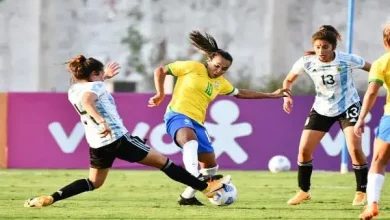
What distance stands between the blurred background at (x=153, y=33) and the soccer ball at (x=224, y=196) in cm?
3321

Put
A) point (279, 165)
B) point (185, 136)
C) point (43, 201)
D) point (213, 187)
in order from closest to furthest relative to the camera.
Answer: point (43, 201) → point (213, 187) → point (185, 136) → point (279, 165)

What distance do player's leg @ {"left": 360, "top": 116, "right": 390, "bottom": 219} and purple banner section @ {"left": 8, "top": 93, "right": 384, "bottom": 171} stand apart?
32.7 ft

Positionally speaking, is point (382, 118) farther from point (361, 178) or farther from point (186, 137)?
point (361, 178)

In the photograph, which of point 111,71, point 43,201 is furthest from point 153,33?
point 43,201

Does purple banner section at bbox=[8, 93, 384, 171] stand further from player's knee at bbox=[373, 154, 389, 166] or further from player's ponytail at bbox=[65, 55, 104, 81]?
player's knee at bbox=[373, 154, 389, 166]

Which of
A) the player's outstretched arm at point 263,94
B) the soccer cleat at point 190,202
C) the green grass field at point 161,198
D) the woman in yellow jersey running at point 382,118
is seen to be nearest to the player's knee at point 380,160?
the woman in yellow jersey running at point 382,118

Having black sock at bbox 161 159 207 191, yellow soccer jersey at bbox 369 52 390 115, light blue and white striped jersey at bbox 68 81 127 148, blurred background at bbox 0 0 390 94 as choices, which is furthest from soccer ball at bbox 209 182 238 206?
blurred background at bbox 0 0 390 94

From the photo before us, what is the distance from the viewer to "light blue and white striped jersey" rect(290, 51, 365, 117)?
14.0 m

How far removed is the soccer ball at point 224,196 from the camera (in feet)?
42.9

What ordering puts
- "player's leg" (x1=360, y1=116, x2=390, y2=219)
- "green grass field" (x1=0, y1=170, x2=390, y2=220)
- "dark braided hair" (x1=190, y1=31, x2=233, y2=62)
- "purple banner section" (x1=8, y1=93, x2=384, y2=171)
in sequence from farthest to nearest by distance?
"purple banner section" (x1=8, y1=93, x2=384, y2=171) → "dark braided hair" (x1=190, y1=31, x2=233, y2=62) → "green grass field" (x1=0, y1=170, x2=390, y2=220) → "player's leg" (x1=360, y1=116, x2=390, y2=219)

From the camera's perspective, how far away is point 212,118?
21406 millimetres

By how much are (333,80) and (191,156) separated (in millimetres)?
1988

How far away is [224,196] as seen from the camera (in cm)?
1310

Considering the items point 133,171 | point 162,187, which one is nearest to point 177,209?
point 162,187
